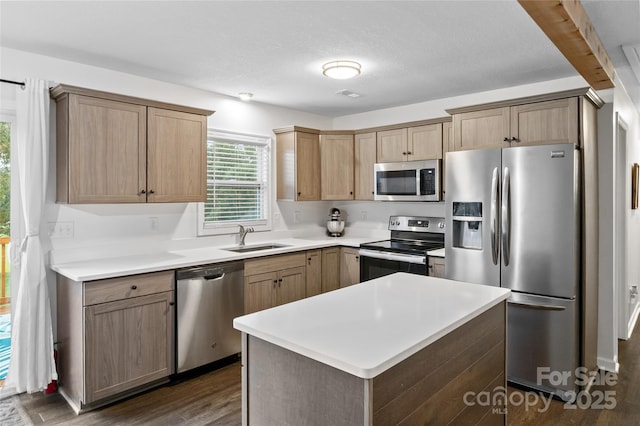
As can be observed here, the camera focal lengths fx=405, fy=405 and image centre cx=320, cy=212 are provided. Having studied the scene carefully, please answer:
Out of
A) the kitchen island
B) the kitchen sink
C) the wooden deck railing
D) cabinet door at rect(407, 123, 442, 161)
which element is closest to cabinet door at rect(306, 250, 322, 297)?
the kitchen sink

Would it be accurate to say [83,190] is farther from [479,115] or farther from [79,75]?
[479,115]

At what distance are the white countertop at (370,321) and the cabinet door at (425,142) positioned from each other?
83.5 inches

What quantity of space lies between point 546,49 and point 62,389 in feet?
13.7

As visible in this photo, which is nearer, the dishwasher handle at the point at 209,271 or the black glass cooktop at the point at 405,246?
the dishwasher handle at the point at 209,271

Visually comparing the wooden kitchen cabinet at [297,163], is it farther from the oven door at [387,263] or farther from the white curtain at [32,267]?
the white curtain at [32,267]

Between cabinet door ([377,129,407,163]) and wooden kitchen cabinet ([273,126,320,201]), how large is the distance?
0.73 meters

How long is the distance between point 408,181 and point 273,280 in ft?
5.67

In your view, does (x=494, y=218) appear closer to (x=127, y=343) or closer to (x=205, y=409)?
(x=205, y=409)

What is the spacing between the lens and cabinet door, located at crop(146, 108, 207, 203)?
10.5 feet

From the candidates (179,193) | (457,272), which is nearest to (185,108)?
(179,193)

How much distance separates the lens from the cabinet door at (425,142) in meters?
4.07

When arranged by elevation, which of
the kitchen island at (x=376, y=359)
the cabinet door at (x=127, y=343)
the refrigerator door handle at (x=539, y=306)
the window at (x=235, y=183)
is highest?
the window at (x=235, y=183)

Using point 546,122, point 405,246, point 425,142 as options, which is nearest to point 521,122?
point 546,122

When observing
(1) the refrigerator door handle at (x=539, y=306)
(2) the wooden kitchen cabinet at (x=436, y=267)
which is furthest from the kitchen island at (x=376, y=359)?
(2) the wooden kitchen cabinet at (x=436, y=267)
